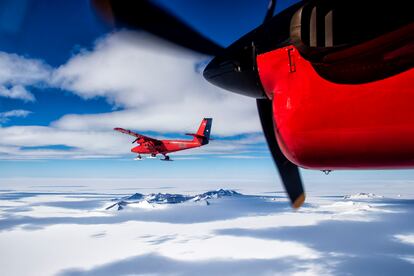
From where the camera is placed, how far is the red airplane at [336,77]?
3.16m

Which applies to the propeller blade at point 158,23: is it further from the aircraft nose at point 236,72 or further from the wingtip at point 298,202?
the wingtip at point 298,202

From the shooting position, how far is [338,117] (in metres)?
3.61

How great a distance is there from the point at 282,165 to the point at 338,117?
2104 millimetres

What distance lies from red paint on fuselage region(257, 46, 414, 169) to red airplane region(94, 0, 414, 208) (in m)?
0.01

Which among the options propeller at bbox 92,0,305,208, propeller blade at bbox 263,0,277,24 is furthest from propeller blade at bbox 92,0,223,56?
propeller blade at bbox 263,0,277,24

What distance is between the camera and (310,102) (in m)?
3.71

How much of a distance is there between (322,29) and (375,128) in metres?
1.39

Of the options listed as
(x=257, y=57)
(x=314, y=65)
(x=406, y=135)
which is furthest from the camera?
(x=257, y=57)

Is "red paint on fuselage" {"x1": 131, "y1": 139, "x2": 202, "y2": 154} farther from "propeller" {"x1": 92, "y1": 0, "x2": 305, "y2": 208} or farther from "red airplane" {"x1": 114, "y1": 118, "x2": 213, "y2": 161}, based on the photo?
"propeller" {"x1": 92, "y1": 0, "x2": 305, "y2": 208}

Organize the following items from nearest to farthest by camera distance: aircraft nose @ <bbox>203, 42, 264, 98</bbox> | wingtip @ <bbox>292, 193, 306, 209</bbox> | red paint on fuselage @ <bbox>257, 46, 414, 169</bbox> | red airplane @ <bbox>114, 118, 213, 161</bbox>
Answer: red paint on fuselage @ <bbox>257, 46, 414, 169</bbox> → aircraft nose @ <bbox>203, 42, 264, 98</bbox> → wingtip @ <bbox>292, 193, 306, 209</bbox> → red airplane @ <bbox>114, 118, 213, 161</bbox>

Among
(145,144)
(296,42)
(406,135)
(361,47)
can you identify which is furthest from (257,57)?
(145,144)

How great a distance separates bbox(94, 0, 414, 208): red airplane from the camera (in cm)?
316

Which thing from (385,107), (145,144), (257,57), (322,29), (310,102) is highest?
(145,144)

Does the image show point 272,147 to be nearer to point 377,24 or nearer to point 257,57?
point 257,57
